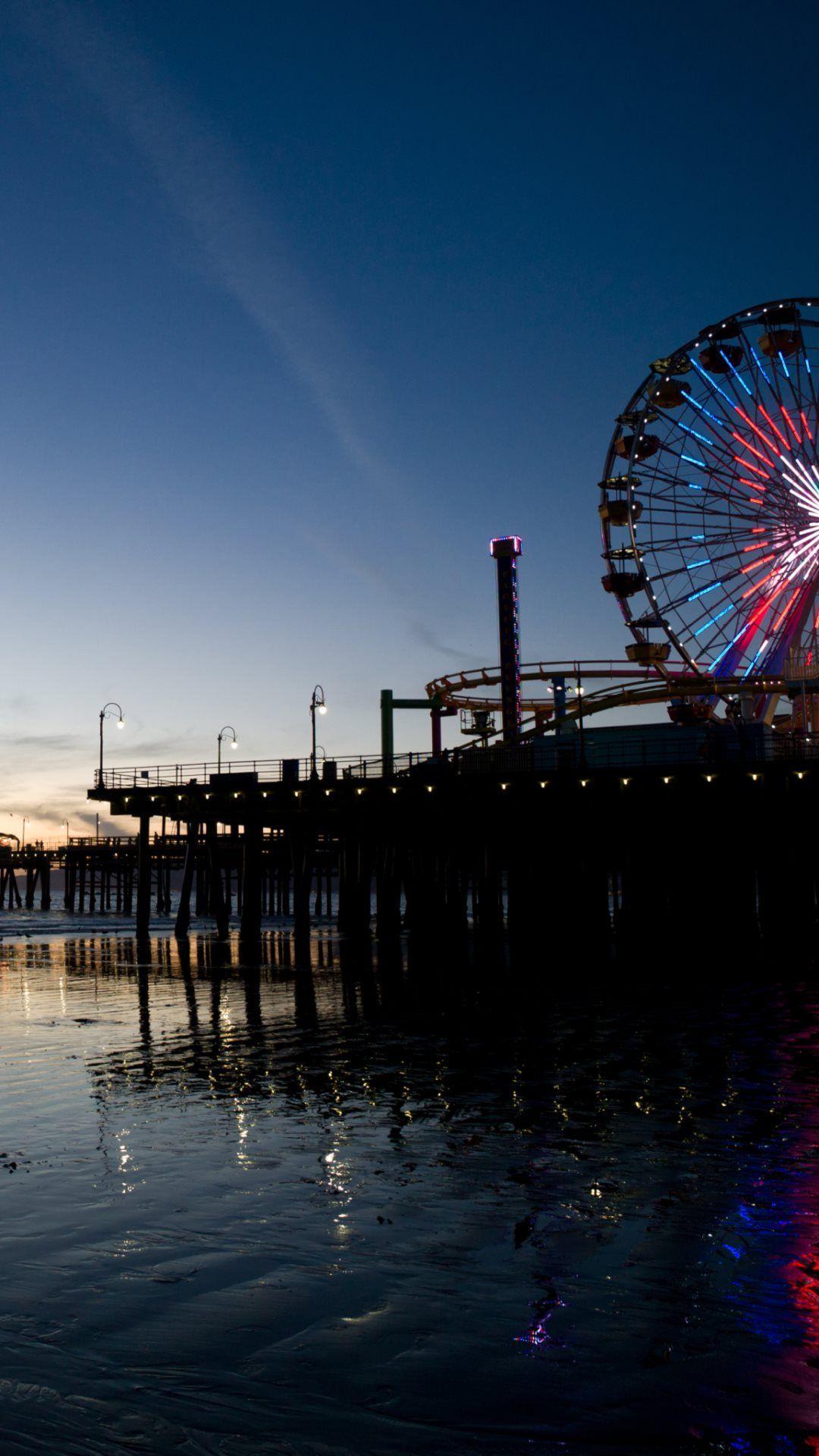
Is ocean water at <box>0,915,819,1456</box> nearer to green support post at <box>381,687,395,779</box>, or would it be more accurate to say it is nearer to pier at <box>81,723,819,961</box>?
pier at <box>81,723,819,961</box>

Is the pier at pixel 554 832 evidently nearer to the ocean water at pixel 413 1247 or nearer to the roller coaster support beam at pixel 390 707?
the roller coaster support beam at pixel 390 707

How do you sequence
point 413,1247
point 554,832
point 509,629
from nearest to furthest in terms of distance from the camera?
1. point 413,1247
2. point 554,832
3. point 509,629

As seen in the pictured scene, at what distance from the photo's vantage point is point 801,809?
3725cm

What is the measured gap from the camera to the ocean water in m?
5.50

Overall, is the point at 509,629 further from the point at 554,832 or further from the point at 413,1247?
the point at 413,1247

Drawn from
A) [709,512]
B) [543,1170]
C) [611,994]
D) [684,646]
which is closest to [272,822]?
[684,646]

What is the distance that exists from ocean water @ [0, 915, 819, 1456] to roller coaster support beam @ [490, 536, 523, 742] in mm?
37602


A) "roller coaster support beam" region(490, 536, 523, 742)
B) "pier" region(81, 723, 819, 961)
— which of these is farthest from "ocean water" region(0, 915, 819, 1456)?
"roller coaster support beam" region(490, 536, 523, 742)

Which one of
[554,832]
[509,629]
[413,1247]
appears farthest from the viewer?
[509,629]

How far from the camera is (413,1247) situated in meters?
7.89

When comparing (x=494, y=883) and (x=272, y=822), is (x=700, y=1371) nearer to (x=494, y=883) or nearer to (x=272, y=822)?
(x=494, y=883)

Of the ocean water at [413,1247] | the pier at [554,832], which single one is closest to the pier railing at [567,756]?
the pier at [554,832]

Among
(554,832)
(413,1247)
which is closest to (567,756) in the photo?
(554,832)

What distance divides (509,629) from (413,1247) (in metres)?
48.5
